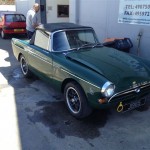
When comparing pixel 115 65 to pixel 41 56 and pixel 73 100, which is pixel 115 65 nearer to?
pixel 73 100

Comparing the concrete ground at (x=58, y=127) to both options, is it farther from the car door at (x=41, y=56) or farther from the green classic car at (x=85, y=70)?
the car door at (x=41, y=56)

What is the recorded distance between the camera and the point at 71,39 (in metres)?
4.87

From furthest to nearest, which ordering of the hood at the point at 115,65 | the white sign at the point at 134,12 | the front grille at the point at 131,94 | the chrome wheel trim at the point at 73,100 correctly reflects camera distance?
the white sign at the point at 134,12
the chrome wheel trim at the point at 73,100
the hood at the point at 115,65
the front grille at the point at 131,94

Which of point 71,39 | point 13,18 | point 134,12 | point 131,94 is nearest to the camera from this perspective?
point 131,94

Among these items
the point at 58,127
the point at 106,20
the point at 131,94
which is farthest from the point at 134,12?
the point at 58,127

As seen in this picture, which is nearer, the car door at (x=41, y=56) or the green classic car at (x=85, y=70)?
the green classic car at (x=85, y=70)

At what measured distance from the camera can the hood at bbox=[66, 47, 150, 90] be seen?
3.76 meters

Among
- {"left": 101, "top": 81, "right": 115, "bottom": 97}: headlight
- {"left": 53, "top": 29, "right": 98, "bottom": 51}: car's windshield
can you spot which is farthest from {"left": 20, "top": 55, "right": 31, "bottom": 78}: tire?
{"left": 101, "top": 81, "right": 115, "bottom": 97}: headlight

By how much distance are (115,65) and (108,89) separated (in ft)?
2.33

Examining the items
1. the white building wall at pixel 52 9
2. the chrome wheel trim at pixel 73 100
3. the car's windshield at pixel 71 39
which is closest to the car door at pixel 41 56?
the car's windshield at pixel 71 39

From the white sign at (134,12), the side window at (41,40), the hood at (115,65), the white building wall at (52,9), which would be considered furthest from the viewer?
the white building wall at (52,9)

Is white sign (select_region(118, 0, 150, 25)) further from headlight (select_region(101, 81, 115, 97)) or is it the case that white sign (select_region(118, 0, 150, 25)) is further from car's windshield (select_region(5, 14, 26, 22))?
car's windshield (select_region(5, 14, 26, 22))

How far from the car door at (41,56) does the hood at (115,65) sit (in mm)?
529

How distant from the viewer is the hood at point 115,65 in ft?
12.3
